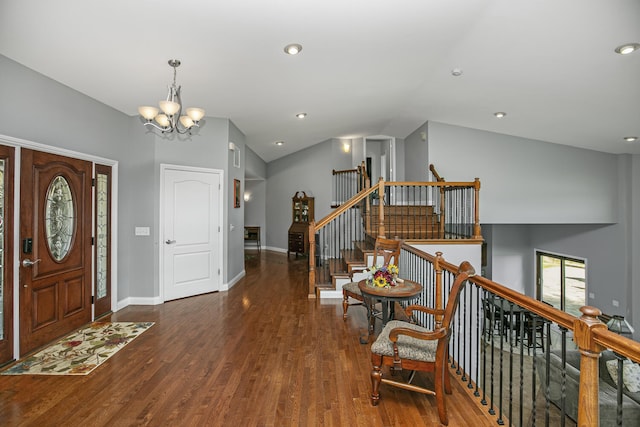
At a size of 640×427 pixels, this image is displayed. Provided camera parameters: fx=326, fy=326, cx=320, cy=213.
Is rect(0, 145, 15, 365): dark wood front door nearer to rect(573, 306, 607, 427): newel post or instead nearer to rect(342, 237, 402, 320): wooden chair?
rect(342, 237, 402, 320): wooden chair

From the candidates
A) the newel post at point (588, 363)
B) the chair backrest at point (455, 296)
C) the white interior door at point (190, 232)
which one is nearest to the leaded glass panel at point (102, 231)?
the white interior door at point (190, 232)

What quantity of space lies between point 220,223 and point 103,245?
168 centimetres

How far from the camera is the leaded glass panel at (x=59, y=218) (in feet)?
11.7

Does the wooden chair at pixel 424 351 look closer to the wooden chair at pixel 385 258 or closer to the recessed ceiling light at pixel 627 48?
the wooden chair at pixel 385 258

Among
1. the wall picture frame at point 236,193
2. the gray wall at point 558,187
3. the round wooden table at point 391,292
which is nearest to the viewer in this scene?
the round wooden table at point 391,292

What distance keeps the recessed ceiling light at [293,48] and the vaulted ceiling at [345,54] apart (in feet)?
0.21

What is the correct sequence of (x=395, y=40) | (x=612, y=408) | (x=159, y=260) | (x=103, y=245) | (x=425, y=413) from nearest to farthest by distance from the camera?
1. (x=425, y=413)
2. (x=612, y=408)
3. (x=395, y=40)
4. (x=103, y=245)
5. (x=159, y=260)

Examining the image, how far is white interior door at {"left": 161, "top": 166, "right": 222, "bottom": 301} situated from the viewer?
503 centimetres

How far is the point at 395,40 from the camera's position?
137 inches

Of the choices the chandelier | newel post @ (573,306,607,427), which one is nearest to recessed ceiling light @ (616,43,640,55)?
newel post @ (573,306,607,427)

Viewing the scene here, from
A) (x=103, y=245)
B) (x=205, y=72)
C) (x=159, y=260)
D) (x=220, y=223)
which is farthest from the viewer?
(x=220, y=223)

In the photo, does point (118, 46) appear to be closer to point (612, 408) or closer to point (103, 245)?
point (103, 245)

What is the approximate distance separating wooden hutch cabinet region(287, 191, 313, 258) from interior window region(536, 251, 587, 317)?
6677mm

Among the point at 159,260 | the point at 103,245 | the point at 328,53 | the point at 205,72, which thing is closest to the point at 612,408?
the point at 328,53
